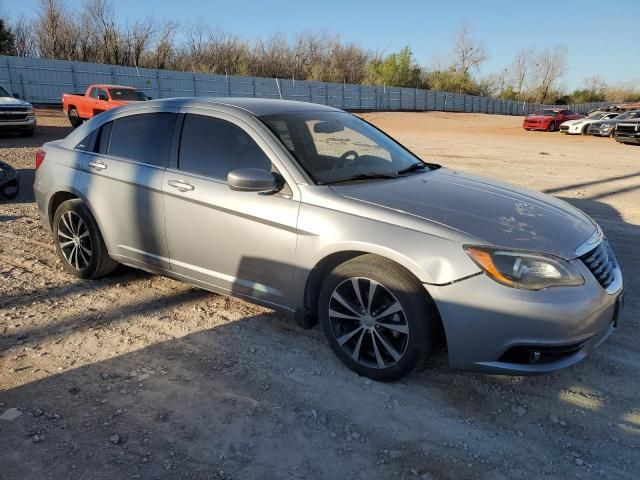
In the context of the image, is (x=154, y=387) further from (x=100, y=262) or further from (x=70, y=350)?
(x=100, y=262)

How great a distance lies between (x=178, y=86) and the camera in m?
37.6

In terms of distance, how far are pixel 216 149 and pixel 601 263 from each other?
269cm

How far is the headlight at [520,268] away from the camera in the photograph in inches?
110

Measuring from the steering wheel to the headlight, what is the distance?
4.19 ft

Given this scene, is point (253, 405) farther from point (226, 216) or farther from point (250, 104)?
point (250, 104)

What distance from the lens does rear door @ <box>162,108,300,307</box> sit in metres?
3.44

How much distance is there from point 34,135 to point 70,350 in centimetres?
1765

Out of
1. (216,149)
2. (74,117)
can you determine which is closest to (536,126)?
(74,117)

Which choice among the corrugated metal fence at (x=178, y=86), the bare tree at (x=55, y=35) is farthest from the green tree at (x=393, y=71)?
the bare tree at (x=55, y=35)

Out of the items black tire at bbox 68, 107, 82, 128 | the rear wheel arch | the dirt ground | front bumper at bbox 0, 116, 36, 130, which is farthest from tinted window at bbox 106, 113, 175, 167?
black tire at bbox 68, 107, 82, 128

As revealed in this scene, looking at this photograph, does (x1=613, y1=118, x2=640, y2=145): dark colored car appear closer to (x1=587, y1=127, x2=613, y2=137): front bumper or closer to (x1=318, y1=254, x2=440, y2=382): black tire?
(x1=587, y1=127, x2=613, y2=137): front bumper

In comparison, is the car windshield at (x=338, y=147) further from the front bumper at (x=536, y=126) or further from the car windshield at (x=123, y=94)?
the front bumper at (x=536, y=126)

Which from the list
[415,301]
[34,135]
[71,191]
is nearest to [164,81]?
[34,135]

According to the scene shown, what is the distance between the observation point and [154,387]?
3148 mm
